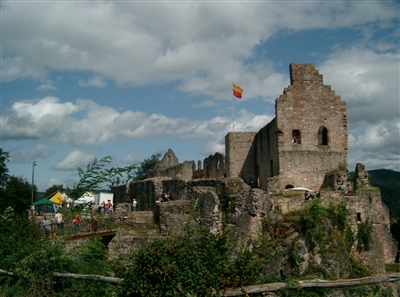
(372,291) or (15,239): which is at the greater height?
(15,239)

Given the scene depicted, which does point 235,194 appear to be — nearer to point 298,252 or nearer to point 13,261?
point 298,252

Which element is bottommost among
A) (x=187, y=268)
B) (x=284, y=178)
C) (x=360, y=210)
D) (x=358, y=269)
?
(x=358, y=269)

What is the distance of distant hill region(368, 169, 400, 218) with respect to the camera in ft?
287

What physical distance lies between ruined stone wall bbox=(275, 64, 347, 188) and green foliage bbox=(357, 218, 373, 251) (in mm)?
9027

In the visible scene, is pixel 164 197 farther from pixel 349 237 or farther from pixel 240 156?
pixel 240 156

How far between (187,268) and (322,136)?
78.8 feet

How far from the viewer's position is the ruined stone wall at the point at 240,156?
34875mm

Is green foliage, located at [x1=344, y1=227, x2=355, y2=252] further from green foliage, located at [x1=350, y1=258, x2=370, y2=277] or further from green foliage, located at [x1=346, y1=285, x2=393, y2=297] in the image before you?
green foliage, located at [x1=346, y1=285, x2=393, y2=297]

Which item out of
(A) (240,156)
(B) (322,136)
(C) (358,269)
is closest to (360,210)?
(C) (358,269)

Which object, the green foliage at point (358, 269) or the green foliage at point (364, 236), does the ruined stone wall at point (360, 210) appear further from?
the green foliage at point (358, 269)

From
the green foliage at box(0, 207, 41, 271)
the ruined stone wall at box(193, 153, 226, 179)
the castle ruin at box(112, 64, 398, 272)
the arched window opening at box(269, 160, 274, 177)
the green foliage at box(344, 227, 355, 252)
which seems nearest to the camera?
the green foliage at box(0, 207, 41, 271)

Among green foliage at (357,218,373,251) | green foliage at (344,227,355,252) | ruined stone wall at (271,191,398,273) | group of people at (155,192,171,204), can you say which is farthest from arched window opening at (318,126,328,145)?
group of people at (155,192,171,204)

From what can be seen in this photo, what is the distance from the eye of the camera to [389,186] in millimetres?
124688

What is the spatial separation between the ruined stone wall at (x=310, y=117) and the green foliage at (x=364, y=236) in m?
9.03
